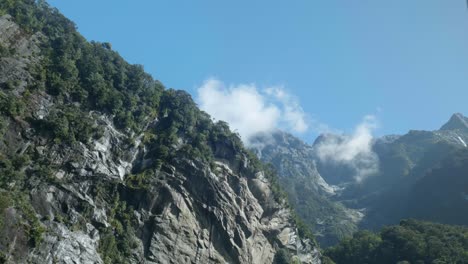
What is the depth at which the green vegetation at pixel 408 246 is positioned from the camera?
7525 cm

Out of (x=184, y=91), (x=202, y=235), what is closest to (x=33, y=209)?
(x=202, y=235)

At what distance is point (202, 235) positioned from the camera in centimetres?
6334

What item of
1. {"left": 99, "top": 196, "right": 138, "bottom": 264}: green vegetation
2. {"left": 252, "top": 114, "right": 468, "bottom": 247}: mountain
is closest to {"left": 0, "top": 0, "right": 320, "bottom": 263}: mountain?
{"left": 99, "top": 196, "right": 138, "bottom": 264}: green vegetation

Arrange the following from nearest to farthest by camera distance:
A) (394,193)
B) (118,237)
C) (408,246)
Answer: (118,237), (408,246), (394,193)

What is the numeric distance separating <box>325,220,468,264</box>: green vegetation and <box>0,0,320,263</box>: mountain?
8.11m

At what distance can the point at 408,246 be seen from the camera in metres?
78.5

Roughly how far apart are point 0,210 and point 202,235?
1087 inches

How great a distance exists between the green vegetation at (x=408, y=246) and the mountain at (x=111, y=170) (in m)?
8.11

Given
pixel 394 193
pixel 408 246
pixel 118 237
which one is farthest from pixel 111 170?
pixel 394 193

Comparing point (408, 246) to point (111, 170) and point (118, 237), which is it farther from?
point (111, 170)

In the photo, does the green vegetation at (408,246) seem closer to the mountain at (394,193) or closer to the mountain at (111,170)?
the mountain at (111,170)

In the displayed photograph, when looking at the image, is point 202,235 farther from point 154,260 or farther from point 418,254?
point 418,254

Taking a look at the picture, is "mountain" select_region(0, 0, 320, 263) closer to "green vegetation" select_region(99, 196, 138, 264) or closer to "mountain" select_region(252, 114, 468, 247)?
"green vegetation" select_region(99, 196, 138, 264)

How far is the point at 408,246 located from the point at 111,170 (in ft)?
171
